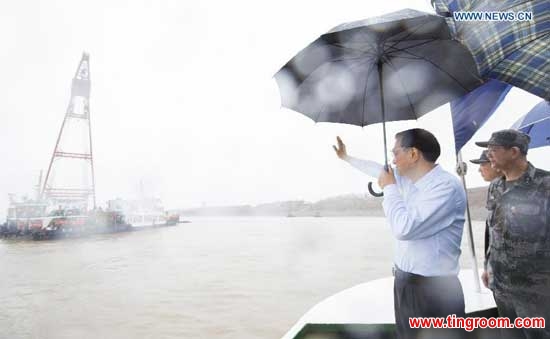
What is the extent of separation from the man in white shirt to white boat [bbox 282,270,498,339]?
1.94 feet

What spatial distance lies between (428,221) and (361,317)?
3.65 feet

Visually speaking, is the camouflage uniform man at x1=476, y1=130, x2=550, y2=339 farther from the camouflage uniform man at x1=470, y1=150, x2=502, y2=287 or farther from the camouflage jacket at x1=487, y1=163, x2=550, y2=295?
the camouflage uniform man at x1=470, y1=150, x2=502, y2=287

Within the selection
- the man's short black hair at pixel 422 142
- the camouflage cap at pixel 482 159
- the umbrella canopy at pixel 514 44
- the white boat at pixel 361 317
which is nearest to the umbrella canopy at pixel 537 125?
the camouflage cap at pixel 482 159

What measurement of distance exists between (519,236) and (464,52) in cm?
74

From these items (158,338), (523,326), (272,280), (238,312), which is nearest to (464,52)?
(523,326)

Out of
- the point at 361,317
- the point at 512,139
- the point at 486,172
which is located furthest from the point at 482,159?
the point at 361,317

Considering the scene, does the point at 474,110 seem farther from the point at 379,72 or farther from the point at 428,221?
the point at 428,221

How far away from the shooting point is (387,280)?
2.76 m

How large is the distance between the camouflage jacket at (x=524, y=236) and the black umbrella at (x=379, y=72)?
1.49ft

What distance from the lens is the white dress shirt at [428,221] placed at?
97 centimetres

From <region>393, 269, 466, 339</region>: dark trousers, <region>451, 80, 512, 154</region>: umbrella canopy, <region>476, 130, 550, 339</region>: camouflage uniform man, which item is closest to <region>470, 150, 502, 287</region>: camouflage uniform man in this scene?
<region>451, 80, 512, 154</region>: umbrella canopy

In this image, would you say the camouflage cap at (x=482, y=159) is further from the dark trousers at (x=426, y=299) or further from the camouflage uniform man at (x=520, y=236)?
the dark trousers at (x=426, y=299)

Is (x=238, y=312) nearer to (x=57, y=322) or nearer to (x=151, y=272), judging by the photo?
(x=57, y=322)

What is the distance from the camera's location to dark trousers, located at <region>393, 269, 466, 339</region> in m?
1.04
